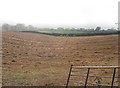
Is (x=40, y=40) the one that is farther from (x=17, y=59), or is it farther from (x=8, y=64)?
(x=8, y=64)

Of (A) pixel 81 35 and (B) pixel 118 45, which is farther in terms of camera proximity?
(A) pixel 81 35

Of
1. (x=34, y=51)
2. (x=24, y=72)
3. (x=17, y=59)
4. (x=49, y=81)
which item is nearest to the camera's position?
(x=49, y=81)

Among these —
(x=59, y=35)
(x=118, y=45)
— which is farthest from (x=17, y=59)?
(x=59, y=35)

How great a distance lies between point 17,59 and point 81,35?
12332 millimetres

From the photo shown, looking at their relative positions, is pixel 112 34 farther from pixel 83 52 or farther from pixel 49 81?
pixel 49 81

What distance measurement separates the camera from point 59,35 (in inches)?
1238

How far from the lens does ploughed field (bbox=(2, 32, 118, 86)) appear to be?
1537 cm

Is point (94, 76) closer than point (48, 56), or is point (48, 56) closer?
point (94, 76)

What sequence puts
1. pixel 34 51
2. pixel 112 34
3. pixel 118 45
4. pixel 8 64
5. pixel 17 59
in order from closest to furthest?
1. pixel 8 64
2. pixel 17 59
3. pixel 34 51
4. pixel 118 45
5. pixel 112 34

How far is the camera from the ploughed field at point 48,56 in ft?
50.4

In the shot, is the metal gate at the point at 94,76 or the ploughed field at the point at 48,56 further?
the ploughed field at the point at 48,56

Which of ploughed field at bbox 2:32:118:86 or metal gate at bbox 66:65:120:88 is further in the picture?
ploughed field at bbox 2:32:118:86

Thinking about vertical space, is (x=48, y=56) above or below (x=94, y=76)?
below

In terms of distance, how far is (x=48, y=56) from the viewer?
2242 centimetres
